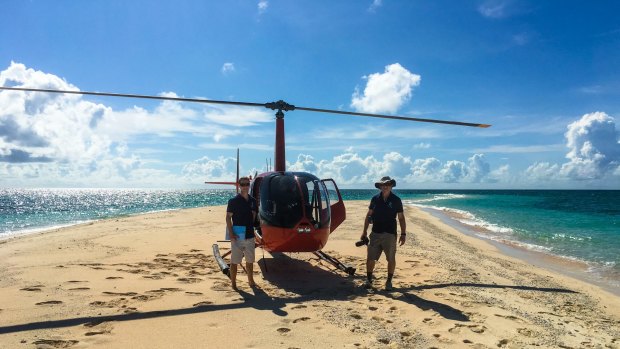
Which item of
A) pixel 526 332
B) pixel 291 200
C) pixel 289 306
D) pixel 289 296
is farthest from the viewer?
pixel 291 200

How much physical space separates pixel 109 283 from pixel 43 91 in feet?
12.1

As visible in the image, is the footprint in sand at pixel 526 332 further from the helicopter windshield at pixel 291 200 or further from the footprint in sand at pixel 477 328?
the helicopter windshield at pixel 291 200

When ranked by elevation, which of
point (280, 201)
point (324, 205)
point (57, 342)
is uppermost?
point (280, 201)

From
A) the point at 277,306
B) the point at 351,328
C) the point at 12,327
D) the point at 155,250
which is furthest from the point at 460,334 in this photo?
the point at 155,250

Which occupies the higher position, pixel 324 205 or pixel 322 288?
pixel 324 205

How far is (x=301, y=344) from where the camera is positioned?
431cm

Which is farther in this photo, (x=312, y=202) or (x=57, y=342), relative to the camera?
(x=312, y=202)

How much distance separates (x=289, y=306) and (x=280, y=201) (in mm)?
2187

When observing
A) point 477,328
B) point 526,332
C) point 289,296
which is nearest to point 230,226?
point 289,296

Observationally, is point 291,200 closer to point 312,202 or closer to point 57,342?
point 312,202

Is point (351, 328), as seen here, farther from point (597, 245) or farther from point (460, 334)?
point (597, 245)

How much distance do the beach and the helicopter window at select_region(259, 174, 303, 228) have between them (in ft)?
4.21

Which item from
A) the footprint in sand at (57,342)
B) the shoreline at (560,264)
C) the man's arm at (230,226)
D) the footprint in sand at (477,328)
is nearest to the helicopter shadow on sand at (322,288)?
the footprint in sand at (477,328)

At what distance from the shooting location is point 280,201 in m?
7.23
